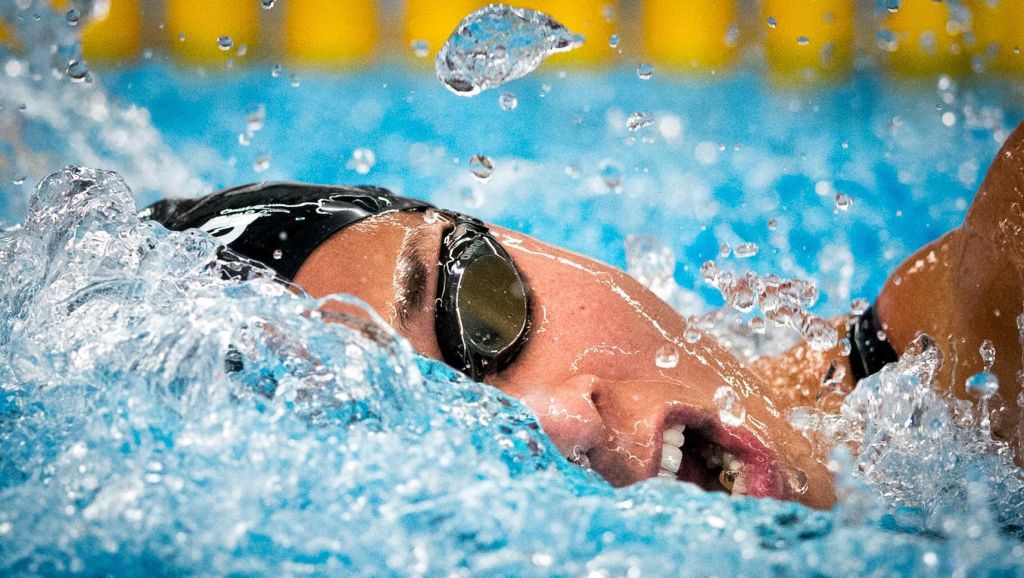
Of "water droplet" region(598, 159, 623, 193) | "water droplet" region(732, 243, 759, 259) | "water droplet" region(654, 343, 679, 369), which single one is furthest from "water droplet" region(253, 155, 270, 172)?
"water droplet" region(654, 343, 679, 369)

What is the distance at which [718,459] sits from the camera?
1.21 meters

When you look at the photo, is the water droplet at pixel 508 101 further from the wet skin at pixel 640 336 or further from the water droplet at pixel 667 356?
the water droplet at pixel 667 356

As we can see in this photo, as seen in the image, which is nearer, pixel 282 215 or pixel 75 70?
pixel 282 215

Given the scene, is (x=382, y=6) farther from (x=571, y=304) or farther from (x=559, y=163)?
(x=571, y=304)

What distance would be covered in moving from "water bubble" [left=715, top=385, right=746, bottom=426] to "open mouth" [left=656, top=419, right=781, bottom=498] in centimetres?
2

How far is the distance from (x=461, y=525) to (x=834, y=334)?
120 cm

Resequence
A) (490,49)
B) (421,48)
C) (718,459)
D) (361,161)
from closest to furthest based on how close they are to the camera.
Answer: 1. (718,459)
2. (490,49)
3. (361,161)
4. (421,48)

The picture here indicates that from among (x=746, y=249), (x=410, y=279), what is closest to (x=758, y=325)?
(x=746, y=249)

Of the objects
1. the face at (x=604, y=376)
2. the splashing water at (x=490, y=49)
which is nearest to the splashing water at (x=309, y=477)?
the face at (x=604, y=376)

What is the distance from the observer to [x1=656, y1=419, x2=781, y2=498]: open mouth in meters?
1.16

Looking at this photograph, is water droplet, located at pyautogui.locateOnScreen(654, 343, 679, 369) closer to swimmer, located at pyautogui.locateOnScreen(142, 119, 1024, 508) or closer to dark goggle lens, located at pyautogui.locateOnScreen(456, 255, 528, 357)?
swimmer, located at pyautogui.locateOnScreen(142, 119, 1024, 508)

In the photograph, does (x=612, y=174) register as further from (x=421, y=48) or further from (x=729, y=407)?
(x=729, y=407)

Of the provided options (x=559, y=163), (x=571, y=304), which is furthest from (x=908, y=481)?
(x=559, y=163)

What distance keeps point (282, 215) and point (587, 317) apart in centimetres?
48
